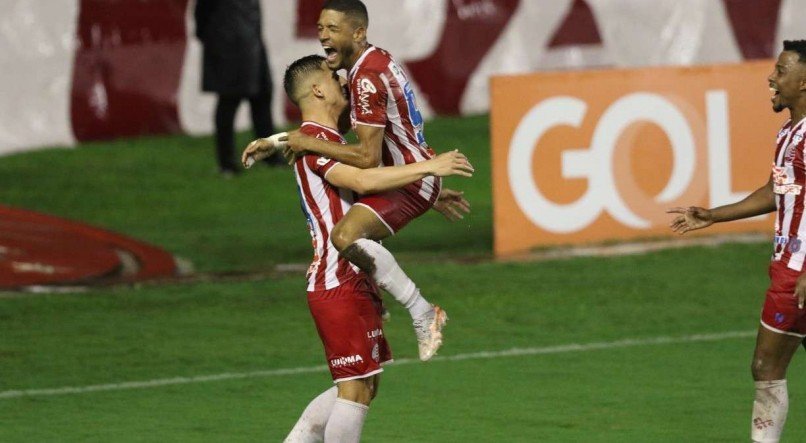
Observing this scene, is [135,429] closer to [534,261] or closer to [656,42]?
[534,261]

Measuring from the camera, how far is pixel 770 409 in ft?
23.1

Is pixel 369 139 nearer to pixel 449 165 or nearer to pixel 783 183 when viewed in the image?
pixel 449 165

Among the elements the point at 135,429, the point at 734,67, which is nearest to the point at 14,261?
the point at 135,429

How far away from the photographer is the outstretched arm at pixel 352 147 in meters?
6.54

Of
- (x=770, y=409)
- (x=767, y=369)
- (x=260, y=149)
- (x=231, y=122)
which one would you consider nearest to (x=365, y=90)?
(x=260, y=149)

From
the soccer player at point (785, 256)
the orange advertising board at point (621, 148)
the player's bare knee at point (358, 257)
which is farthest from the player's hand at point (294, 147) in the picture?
the orange advertising board at point (621, 148)

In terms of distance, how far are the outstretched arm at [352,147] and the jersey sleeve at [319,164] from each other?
0.07 ft

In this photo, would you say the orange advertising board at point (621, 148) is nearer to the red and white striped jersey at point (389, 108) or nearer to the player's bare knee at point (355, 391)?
the red and white striped jersey at point (389, 108)

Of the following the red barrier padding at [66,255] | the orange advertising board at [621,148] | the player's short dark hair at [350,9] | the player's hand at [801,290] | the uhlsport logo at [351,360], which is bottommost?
the red barrier padding at [66,255]

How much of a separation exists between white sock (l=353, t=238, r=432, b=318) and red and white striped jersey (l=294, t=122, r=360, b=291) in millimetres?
98

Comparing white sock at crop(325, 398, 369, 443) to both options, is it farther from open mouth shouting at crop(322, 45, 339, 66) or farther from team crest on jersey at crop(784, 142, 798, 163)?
team crest on jersey at crop(784, 142, 798, 163)

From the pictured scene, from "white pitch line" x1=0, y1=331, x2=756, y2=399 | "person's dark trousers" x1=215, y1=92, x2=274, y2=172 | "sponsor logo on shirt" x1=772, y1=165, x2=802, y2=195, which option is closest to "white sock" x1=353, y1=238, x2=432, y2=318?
"sponsor logo on shirt" x1=772, y1=165, x2=802, y2=195

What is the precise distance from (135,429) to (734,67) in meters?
7.66

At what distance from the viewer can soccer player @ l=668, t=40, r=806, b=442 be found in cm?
685
